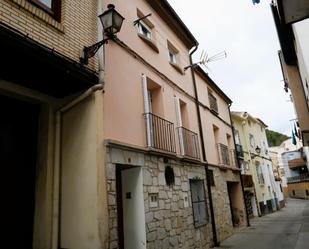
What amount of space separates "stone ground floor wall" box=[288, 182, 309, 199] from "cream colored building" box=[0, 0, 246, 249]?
130 feet

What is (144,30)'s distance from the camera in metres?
8.15

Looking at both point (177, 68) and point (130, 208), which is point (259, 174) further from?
point (130, 208)

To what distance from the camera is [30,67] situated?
13.3 feet

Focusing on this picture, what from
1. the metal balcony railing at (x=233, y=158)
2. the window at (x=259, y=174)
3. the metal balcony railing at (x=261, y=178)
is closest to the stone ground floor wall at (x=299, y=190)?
the metal balcony railing at (x=261, y=178)

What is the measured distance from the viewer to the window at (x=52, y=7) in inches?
178

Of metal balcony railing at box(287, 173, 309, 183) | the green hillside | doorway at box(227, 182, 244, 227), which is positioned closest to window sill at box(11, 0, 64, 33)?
doorway at box(227, 182, 244, 227)

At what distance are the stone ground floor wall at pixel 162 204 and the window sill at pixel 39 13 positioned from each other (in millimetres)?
2288

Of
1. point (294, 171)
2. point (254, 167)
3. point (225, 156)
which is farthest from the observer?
point (294, 171)

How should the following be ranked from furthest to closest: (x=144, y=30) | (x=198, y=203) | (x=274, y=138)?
(x=274, y=138), (x=198, y=203), (x=144, y=30)

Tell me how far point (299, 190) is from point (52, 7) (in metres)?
47.0

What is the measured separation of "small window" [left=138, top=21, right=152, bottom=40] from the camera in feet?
25.5

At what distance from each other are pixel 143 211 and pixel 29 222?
7.09 feet

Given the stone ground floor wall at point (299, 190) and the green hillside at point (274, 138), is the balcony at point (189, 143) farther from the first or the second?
the green hillside at point (274, 138)

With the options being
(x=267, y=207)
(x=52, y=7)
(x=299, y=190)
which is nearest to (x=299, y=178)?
(x=299, y=190)
